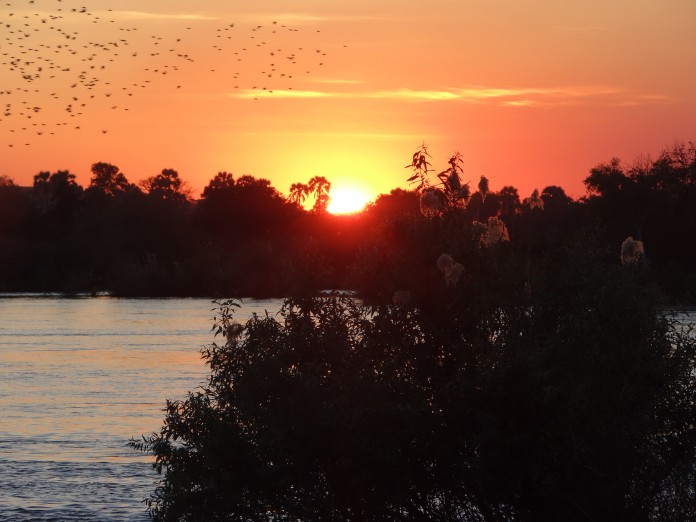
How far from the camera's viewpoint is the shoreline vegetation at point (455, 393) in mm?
13102

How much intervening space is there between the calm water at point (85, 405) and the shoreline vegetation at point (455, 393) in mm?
6734

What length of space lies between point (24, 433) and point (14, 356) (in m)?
20.1

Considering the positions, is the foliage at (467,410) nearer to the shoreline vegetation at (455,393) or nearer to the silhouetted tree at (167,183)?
the shoreline vegetation at (455,393)

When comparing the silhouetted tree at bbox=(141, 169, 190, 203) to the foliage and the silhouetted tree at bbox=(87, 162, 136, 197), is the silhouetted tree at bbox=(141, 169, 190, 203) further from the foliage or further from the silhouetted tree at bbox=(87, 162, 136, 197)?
the foliage

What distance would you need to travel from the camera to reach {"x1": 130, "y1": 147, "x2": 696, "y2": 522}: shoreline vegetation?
13102 mm

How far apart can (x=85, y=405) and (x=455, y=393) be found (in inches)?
841

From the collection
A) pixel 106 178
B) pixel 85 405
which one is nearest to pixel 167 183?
pixel 106 178

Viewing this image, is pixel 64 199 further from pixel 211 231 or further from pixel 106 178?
pixel 106 178

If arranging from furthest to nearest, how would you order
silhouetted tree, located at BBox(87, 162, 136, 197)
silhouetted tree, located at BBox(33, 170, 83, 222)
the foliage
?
silhouetted tree, located at BBox(87, 162, 136, 197) < silhouetted tree, located at BBox(33, 170, 83, 222) < the foliage

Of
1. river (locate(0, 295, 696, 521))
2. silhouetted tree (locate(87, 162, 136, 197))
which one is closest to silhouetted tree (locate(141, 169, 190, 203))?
silhouetted tree (locate(87, 162, 136, 197))

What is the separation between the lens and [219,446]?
14.1 m

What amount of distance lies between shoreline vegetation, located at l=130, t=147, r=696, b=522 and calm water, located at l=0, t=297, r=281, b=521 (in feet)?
22.1

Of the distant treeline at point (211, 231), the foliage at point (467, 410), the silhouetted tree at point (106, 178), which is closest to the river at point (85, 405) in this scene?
the foliage at point (467, 410)

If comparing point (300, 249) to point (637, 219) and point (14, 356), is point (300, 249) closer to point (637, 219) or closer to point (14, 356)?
point (14, 356)
